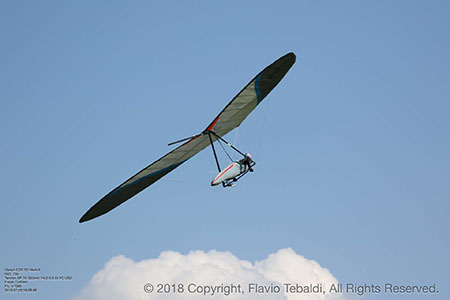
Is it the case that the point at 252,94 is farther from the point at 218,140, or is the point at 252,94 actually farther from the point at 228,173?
the point at 228,173

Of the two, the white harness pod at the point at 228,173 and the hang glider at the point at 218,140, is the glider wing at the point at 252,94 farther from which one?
the white harness pod at the point at 228,173

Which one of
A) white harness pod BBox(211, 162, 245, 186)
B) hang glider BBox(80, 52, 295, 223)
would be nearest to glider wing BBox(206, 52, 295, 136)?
hang glider BBox(80, 52, 295, 223)

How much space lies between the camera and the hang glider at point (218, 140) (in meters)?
31.0

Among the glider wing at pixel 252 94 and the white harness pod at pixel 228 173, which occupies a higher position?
the glider wing at pixel 252 94

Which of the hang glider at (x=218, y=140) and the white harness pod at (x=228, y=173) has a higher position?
the hang glider at (x=218, y=140)

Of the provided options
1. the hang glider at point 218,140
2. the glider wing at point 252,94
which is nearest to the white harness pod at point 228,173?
the hang glider at point 218,140

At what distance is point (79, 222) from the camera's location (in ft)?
112

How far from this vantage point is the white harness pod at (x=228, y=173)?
30.0 m

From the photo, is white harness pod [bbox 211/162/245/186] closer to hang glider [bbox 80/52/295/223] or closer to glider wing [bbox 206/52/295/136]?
hang glider [bbox 80/52/295/223]

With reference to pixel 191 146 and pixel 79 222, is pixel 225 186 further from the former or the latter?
pixel 79 222

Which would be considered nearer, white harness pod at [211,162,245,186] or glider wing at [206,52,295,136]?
white harness pod at [211,162,245,186]

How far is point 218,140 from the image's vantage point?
32.4m

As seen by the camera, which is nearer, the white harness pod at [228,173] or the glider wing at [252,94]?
the white harness pod at [228,173]

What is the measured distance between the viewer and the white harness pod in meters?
30.0
